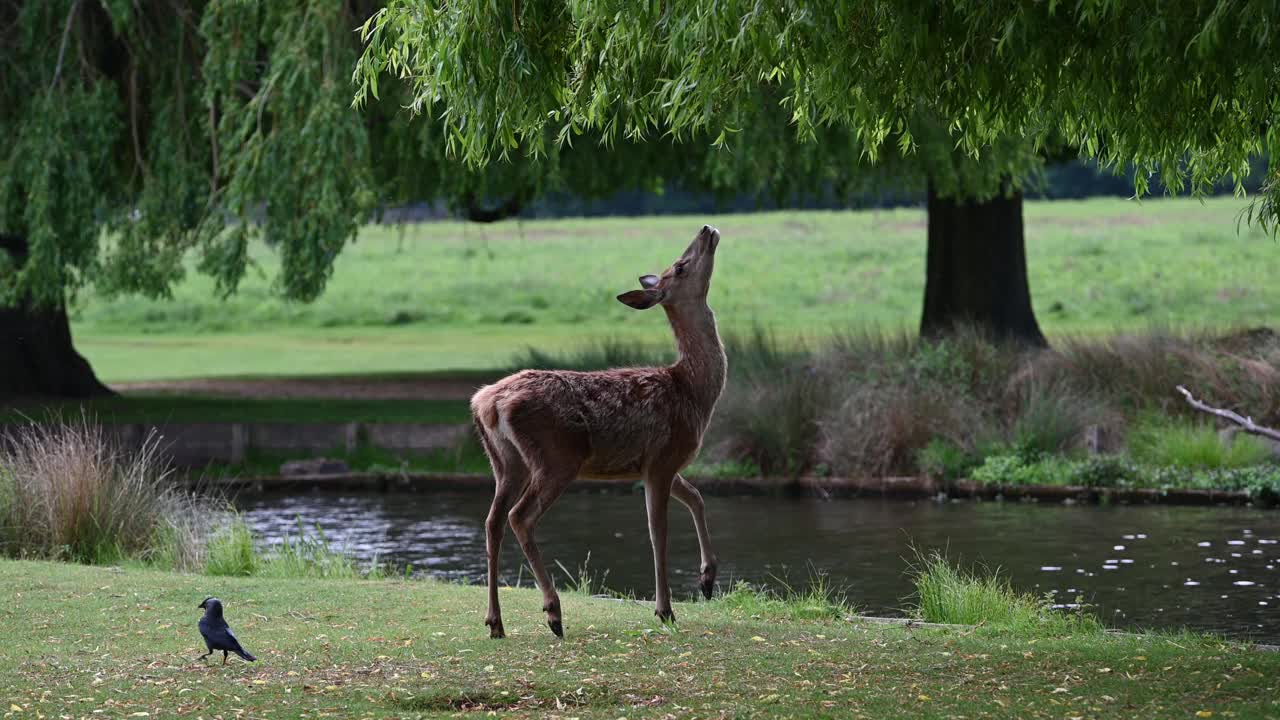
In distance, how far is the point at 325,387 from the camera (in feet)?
95.7

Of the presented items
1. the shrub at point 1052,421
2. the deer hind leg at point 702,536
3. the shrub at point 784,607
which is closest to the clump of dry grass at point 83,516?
the shrub at point 784,607

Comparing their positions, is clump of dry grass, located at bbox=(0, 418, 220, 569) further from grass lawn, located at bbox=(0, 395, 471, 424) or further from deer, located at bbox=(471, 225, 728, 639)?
grass lawn, located at bbox=(0, 395, 471, 424)

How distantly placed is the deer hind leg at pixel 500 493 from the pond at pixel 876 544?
373 centimetres

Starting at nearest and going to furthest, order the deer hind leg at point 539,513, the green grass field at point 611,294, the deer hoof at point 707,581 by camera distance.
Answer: the deer hind leg at point 539,513 → the deer hoof at point 707,581 → the green grass field at point 611,294

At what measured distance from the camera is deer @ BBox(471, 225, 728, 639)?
8.63 metres

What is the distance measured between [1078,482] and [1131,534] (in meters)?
2.74

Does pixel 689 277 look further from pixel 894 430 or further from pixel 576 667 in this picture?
pixel 894 430

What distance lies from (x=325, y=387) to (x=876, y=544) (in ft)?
51.9

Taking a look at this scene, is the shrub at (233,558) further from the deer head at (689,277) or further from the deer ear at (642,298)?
the deer ear at (642,298)

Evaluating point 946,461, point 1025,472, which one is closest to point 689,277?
point 1025,472

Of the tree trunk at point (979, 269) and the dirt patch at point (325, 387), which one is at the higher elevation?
the tree trunk at point (979, 269)

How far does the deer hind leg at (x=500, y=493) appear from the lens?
28.7 feet

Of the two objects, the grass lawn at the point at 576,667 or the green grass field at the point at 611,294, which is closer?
the grass lawn at the point at 576,667

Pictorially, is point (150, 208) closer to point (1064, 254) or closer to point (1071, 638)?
point (1071, 638)
